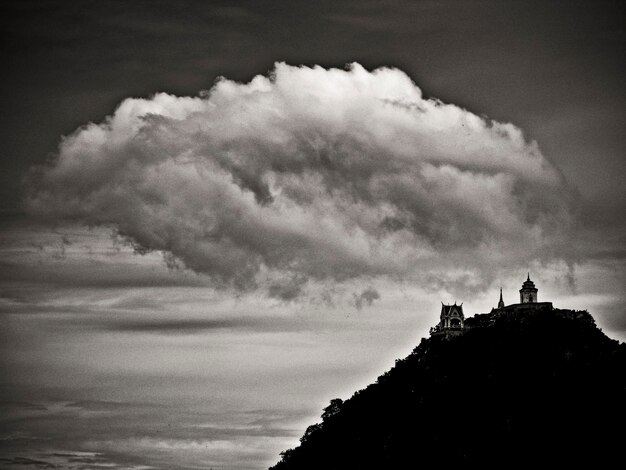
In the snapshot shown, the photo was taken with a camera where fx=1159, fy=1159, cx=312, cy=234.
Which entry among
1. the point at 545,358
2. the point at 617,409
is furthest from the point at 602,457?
the point at 545,358

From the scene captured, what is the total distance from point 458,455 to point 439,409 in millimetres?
11047

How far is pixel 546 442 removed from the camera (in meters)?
186

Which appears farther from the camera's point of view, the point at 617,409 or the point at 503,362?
the point at 503,362

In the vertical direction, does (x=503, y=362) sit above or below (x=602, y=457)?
above

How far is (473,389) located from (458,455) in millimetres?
13123

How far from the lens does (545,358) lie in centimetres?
19512

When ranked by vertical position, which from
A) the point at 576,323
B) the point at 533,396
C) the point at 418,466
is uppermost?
the point at 576,323

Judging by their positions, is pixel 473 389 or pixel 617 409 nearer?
pixel 617 409

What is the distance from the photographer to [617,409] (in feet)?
609

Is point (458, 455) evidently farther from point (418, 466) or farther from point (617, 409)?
point (617, 409)

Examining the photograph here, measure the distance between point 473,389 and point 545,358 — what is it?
13.4m

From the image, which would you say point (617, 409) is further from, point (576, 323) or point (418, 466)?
point (418, 466)

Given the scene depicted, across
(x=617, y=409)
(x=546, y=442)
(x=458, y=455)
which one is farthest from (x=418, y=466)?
(x=617, y=409)

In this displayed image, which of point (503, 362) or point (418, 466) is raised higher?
point (503, 362)
